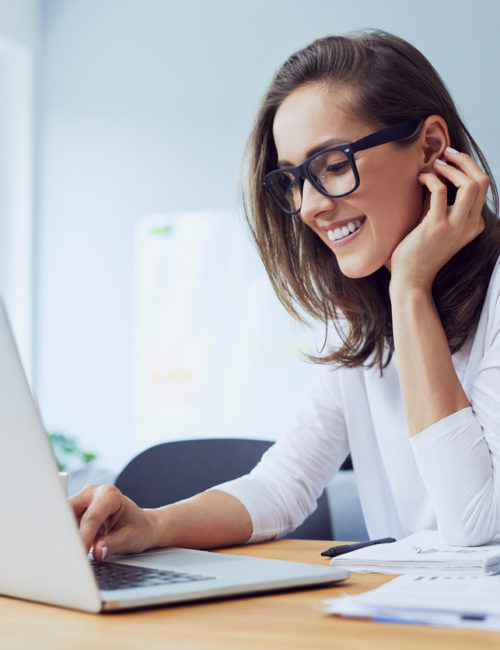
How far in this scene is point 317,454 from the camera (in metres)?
1.42

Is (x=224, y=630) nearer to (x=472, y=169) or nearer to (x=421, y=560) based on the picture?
(x=421, y=560)

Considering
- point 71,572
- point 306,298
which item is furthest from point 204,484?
point 71,572

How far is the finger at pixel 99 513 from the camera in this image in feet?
3.02

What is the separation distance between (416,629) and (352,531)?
5.41ft

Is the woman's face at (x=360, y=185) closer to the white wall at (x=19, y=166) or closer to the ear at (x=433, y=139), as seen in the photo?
the ear at (x=433, y=139)

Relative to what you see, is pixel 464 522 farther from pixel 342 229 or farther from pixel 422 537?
pixel 342 229

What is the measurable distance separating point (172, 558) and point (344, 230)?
24.7 inches

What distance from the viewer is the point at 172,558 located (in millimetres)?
916

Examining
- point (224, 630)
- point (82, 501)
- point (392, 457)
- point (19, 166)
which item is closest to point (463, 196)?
point (392, 457)

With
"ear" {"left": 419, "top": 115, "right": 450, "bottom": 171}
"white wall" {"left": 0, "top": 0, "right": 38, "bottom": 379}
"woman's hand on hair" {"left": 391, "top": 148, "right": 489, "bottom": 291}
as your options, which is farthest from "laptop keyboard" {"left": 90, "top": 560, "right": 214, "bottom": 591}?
"white wall" {"left": 0, "top": 0, "right": 38, "bottom": 379}

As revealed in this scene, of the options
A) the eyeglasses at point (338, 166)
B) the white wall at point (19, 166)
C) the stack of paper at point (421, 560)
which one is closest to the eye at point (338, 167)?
the eyeglasses at point (338, 166)

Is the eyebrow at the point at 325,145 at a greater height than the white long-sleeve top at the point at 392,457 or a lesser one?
greater

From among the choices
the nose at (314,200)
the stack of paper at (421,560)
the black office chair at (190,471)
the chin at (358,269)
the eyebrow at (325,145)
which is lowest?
the black office chair at (190,471)

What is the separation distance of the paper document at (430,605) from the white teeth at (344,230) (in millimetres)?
722
